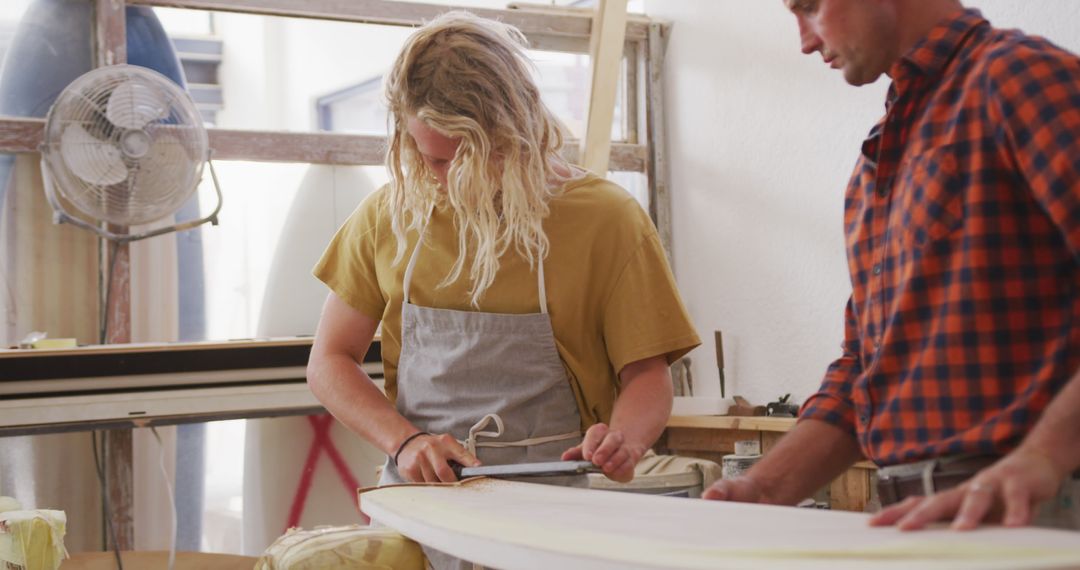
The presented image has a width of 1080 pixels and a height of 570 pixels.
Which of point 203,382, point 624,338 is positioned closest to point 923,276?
point 624,338

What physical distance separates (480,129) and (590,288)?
332mm

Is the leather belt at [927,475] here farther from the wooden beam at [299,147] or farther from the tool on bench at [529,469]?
Answer: the wooden beam at [299,147]

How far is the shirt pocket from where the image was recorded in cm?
124

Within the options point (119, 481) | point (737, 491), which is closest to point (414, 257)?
point (737, 491)

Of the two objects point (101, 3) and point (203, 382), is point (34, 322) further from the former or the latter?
point (101, 3)

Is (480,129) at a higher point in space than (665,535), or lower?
higher

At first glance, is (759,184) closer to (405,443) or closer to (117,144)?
(117,144)

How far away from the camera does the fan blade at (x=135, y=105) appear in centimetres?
378

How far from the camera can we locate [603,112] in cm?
444


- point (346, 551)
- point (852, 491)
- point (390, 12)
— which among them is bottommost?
point (852, 491)

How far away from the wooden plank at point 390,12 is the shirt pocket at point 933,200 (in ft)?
11.3

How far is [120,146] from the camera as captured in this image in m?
3.82

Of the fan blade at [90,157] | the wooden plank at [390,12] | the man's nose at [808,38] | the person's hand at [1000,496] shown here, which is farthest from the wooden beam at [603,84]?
the person's hand at [1000,496]

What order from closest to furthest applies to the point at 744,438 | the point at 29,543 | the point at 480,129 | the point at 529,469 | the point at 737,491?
the point at 737,491 → the point at 529,469 → the point at 480,129 → the point at 29,543 → the point at 744,438
